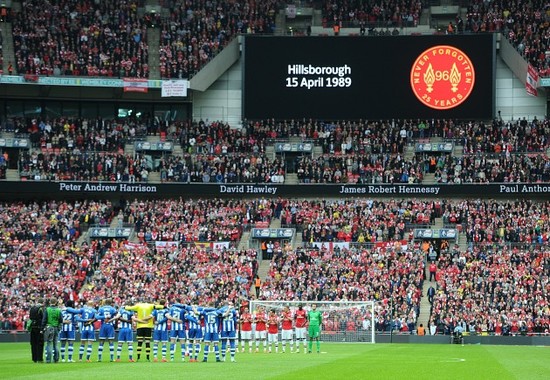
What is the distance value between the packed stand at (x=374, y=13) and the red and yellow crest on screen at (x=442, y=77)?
4102 mm

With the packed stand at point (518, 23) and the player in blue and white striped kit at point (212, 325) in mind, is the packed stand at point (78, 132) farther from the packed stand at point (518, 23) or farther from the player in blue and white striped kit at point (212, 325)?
the player in blue and white striped kit at point (212, 325)

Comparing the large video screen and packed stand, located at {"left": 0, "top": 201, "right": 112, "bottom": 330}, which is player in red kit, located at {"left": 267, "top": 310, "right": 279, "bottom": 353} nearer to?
packed stand, located at {"left": 0, "top": 201, "right": 112, "bottom": 330}

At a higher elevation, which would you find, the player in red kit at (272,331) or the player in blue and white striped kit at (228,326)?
the player in blue and white striped kit at (228,326)

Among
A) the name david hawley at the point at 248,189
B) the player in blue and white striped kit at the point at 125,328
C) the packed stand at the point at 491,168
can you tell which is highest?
the packed stand at the point at 491,168

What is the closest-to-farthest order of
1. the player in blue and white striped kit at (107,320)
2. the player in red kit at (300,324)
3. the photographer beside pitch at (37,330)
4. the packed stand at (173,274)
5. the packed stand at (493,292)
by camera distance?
1. the photographer beside pitch at (37,330)
2. the player in blue and white striped kit at (107,320)
3. the player in red kit at (300,324)
4. the packed stand at (493,292)
5. the packed stand at (173,274)

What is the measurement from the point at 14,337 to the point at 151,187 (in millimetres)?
16886

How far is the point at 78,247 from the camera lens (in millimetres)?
66625

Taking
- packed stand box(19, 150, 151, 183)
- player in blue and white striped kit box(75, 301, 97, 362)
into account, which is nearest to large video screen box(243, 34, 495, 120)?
packed stand box(19, 150, 151, 183)

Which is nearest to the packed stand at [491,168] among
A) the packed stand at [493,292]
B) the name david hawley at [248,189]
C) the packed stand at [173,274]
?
the packed stand at [493,292]

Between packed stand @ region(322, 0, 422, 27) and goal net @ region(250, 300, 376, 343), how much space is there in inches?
1043

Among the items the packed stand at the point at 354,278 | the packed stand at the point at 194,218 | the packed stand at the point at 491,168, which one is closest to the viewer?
the packed stand at the point at 354,278

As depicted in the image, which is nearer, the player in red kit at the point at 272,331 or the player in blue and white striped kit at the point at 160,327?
the player in blue and white striped kit at the point at 160,327

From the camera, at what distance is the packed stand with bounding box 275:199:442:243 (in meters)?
66.6

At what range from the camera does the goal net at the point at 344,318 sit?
56844 millimetres
